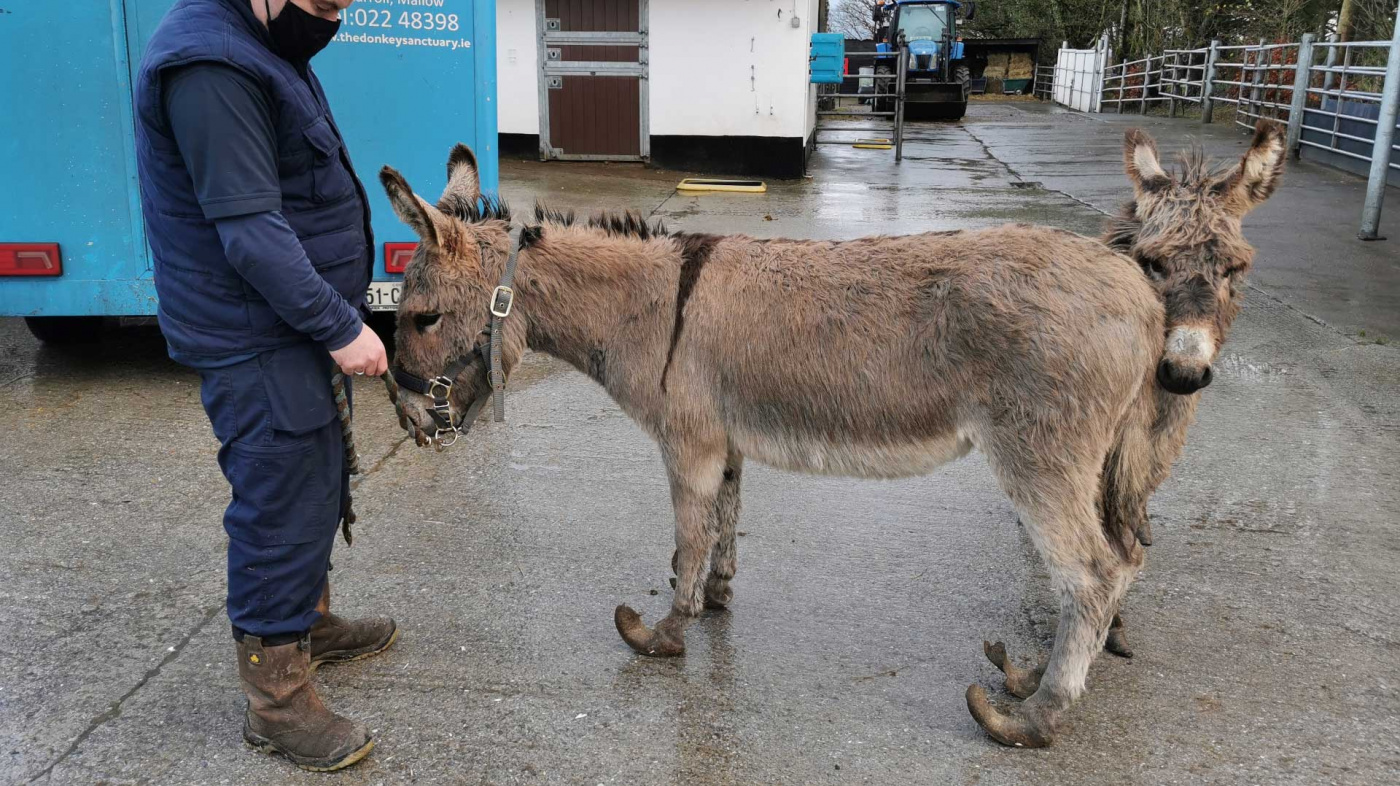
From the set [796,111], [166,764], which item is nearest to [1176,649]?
[166,764]

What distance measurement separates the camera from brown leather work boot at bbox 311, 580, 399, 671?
3.27 metres

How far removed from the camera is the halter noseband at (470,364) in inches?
120

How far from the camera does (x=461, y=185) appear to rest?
11.1 feet

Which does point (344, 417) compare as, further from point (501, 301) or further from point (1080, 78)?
point (1080, 78)

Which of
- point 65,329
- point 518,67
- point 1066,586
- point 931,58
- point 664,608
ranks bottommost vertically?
point 664,608

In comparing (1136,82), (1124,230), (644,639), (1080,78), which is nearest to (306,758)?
(644,639)

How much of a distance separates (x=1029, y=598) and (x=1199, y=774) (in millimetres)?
1044

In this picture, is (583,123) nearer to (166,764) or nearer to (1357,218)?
(1357,218)

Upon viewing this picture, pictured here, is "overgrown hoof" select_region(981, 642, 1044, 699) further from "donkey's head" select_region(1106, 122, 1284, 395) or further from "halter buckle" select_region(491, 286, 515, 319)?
"halter buckle" select_region(491, 286, 515, 319)

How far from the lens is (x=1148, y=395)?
3.01 m

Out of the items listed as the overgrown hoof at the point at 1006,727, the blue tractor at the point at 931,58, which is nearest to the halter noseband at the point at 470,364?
the overgrown hoof at the point at 1006,727

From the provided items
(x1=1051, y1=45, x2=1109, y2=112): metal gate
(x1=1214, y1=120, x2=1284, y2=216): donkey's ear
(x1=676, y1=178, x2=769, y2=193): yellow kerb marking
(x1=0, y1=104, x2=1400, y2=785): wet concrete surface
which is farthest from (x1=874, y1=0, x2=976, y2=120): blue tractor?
(x1=1214, y1=120, x2=1284, y2=216): donkey's ear

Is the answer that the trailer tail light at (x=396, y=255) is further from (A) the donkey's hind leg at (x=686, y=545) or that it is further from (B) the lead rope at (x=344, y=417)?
(A) the donkey's hind leg at (x=686, y=545)

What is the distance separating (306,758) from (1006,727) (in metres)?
2.02
